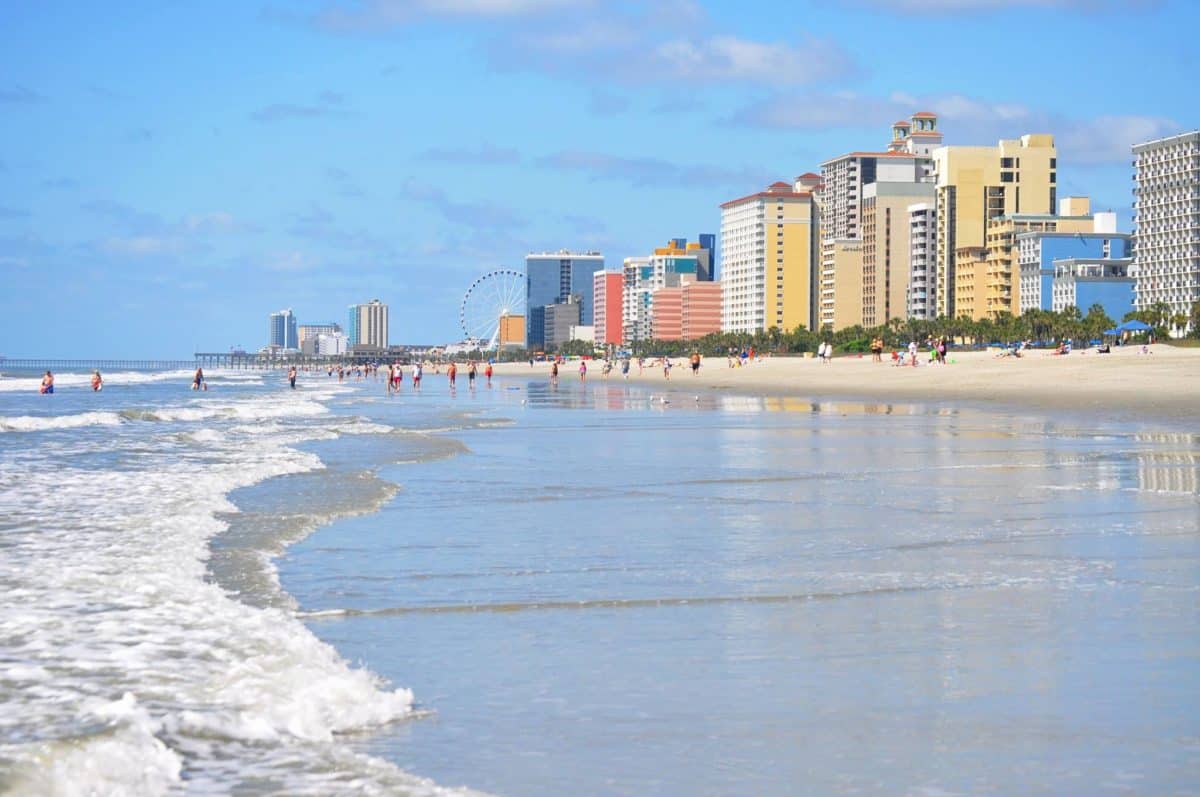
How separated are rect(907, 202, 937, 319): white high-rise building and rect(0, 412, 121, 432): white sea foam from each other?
150 m

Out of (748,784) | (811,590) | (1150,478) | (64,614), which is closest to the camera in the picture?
(748,784)

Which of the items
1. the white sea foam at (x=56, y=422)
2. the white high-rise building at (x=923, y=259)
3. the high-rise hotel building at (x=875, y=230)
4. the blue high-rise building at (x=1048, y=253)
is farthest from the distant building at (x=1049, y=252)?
the white sea foam at (x=56, y=422)

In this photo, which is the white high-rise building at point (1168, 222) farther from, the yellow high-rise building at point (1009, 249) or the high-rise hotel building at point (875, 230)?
the high-rise hotel building at point (875, 230)

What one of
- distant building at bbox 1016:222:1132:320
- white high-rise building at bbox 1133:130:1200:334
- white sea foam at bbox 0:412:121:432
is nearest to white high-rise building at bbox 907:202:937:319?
distant building at bbox 1016:222:1132:320

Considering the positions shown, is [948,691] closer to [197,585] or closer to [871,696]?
[871,696]

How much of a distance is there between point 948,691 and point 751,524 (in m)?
5.76

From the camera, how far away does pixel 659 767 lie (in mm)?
4844

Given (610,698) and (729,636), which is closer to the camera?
(610,698)

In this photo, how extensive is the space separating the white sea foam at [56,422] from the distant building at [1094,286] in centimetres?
13164

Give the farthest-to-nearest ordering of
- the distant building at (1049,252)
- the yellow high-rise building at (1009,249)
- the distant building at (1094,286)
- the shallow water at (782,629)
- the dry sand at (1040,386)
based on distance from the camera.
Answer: the yellow high-rise building at (1009,249) < the distant building at (1049,252) < the distant building at (1094,286) < the dry sand at (1040,386) < the shallow water at (782,629)

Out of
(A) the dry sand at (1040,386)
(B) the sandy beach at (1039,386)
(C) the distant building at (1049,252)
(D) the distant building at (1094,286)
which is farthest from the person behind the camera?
(C) the distant building at (1049,252)

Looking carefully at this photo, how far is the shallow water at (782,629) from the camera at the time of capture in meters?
4.93

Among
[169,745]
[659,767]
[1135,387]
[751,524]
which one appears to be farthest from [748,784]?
[1135,387]

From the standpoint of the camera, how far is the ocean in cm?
489
